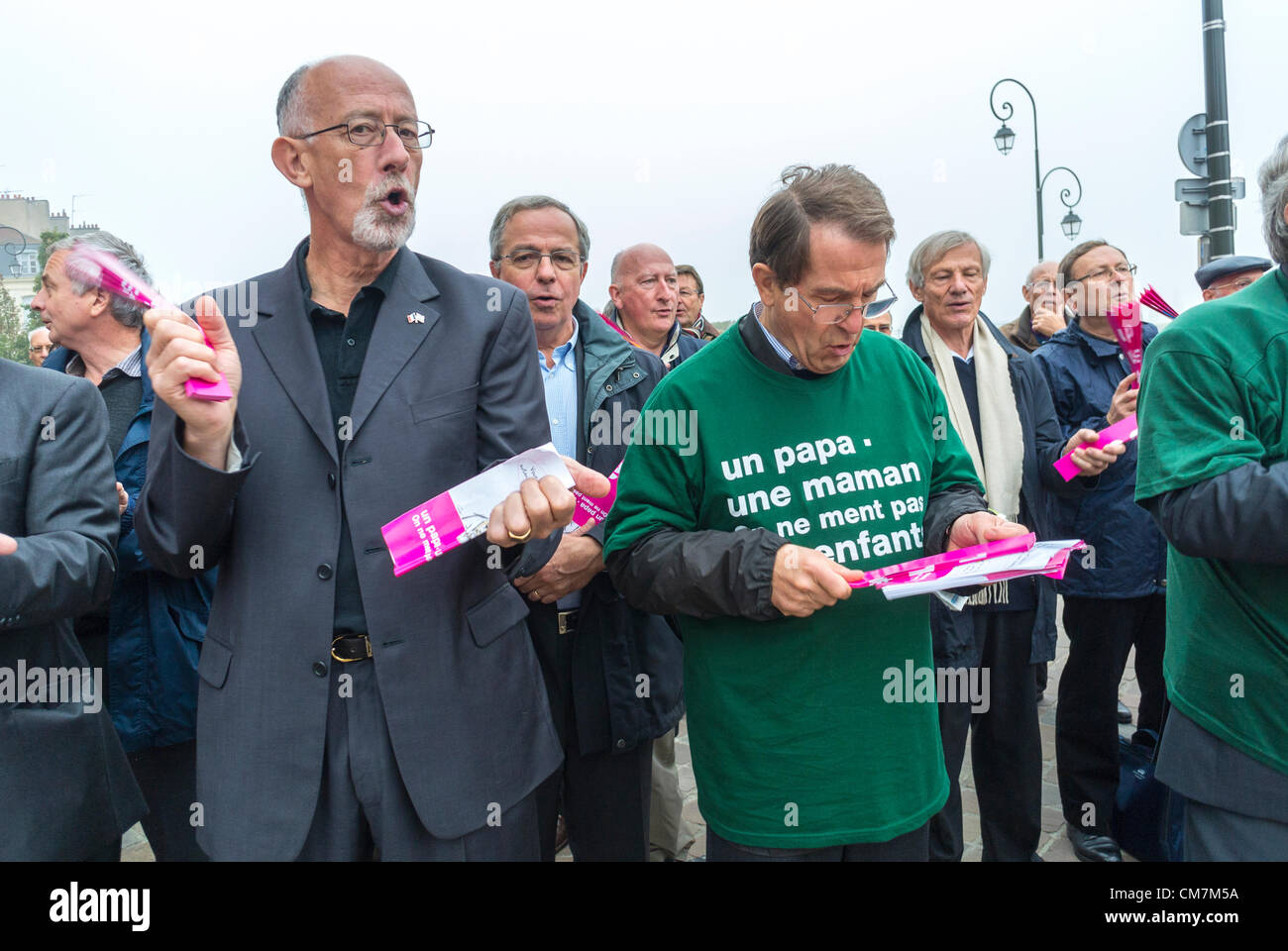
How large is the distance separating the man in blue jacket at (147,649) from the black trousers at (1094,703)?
134 inches

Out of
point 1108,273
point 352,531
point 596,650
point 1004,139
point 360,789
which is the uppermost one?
point 1004,139

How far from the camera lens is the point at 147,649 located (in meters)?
2.94

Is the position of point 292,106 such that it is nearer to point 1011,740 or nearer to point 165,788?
point 165,788

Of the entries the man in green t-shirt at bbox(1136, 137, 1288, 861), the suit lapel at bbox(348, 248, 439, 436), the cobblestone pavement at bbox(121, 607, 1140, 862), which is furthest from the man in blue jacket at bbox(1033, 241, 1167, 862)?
the suit lapel at bbox(348, 248, 439, 436)

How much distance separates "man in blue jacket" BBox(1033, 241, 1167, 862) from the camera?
3.99 metres

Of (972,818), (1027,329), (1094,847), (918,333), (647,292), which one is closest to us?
(918,333)

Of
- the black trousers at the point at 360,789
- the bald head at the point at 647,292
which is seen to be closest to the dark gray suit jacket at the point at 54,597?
the black trousers at the point at 360,789

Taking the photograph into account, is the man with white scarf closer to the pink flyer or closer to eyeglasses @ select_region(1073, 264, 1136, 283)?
eyeglasses @ select_region(1073, 264, 1136, 283)

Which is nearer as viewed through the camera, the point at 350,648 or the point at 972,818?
the point at 350,648

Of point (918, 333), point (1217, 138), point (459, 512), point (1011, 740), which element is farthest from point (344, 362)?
point (1217, 138)

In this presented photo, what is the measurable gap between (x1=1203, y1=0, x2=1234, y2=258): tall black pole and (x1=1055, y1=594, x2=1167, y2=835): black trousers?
17.7 ft

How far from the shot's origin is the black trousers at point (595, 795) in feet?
9.86

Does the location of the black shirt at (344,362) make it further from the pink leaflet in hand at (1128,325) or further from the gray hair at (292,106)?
the pink leaflet in hand at (1128,325)

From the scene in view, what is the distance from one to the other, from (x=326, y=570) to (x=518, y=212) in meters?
2.00
